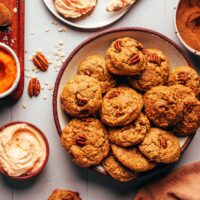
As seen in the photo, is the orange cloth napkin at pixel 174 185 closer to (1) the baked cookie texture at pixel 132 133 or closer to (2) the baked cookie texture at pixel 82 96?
(1) the baked cookie texture at pixel 132 133

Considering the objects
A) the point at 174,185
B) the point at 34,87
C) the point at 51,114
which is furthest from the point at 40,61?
the point at 174,185

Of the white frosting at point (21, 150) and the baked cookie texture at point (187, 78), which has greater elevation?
the baked cookie texture at point (187, 78)

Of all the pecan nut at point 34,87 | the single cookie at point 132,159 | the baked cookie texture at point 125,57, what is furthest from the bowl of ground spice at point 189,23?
the pecan nut at point 34,87

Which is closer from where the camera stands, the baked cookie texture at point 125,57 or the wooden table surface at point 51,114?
the baked cookie texture at point 125,57

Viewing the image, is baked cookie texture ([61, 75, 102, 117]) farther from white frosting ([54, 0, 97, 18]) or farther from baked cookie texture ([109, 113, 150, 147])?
white frosting ([54, 0, 97, 18])

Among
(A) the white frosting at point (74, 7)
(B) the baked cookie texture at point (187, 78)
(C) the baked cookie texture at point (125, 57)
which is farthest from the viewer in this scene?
(A) the white frosting at point (74, 7)

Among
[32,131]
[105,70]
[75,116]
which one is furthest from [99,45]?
[32,131]

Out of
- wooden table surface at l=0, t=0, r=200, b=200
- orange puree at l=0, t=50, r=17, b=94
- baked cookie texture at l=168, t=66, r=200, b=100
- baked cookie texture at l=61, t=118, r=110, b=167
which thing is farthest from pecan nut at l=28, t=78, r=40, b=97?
baked cookie texture at l=168, t=66, r=200, b=100

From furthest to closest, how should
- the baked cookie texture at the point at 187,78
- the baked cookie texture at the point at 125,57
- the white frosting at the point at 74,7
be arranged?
the white frosting at the point at 74,7 → the baked cookie texture at the point at 187,78 → the baked cookie texture at the point at 125,57
